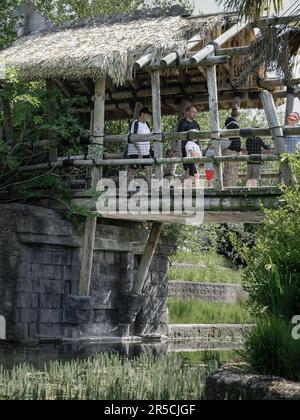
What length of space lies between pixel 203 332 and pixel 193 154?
17.3 feet

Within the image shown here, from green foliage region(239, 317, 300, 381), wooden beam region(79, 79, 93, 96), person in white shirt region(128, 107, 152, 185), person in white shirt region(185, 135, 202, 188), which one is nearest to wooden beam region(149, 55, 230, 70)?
person in white shirt region(128, 107, 152, 185)

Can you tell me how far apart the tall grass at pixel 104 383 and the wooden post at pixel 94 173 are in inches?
191

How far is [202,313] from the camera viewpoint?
18516 mm

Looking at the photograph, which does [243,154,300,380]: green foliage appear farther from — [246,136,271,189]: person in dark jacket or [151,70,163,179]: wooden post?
[151,70,163,179]: wooden post

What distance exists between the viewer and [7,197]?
15.2 m

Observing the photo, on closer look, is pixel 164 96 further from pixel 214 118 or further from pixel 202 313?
pixel 202 313

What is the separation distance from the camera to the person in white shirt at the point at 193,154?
13.5m

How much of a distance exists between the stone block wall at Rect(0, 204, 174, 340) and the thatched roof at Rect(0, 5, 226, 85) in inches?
92.5

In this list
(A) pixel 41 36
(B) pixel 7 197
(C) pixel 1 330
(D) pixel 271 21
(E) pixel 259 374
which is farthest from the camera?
(A) pixel 41 36

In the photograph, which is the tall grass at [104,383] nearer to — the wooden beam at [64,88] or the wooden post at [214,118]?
the wooden post at [214,118]

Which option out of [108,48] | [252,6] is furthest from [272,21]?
[108,48]

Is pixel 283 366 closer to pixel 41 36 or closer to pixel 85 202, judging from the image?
pixel 85 202
